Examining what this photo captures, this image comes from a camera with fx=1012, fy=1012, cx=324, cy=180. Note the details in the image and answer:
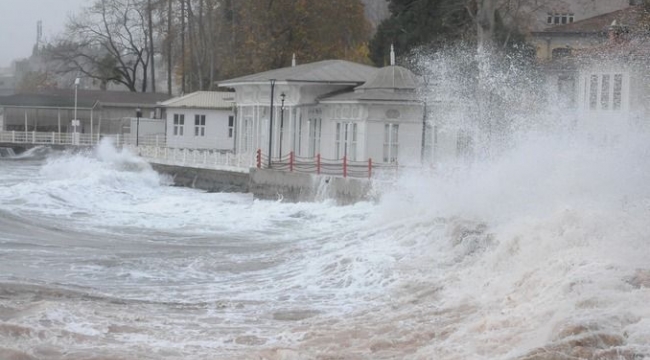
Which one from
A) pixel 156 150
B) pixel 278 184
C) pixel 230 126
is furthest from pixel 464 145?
pixel 230 126

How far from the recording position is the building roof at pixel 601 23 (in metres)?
39.2

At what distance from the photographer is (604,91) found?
1331 inches

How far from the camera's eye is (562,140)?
75.2ft

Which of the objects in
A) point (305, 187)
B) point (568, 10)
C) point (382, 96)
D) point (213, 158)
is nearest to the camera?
point (305, 187)

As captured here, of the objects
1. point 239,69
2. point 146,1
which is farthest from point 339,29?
point 146,1

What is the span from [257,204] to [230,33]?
3314cm

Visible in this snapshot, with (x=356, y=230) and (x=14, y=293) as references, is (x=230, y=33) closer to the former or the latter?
(x=356, y=230)

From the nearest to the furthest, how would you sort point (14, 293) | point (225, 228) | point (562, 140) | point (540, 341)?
point (540, 341) → point (14, 293) → point (562, 140) → point (225, 228)

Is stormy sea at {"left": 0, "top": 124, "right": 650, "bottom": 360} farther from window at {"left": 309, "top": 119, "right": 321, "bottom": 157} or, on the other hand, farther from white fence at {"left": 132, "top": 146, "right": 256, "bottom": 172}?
white fence at {"left": 132, "top": 146, "right": 256, "bottom": 172}

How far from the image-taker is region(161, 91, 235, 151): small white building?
180 feet

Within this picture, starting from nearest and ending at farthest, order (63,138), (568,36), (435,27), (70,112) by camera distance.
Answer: (435,27) → (568,36) → (63,138) → (70,112)

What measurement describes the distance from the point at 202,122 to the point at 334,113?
17.8 metres

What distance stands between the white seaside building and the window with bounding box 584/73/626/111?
5777 millimetres

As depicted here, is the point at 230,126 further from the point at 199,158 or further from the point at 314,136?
the point at 314,136
